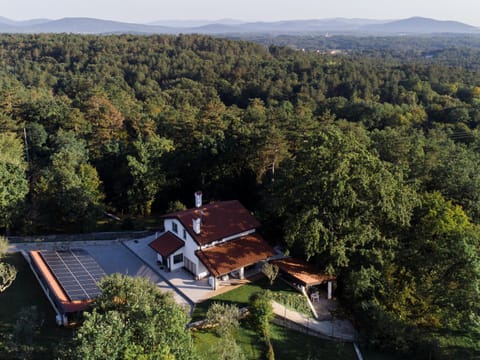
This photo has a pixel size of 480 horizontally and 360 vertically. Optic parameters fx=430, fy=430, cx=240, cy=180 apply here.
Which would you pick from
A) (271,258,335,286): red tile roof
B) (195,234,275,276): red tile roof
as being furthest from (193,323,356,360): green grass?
(195,234,275,276): red tile roof

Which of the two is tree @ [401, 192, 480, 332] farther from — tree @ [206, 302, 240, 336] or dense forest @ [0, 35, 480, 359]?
tree @ [206, 302, 240, 336]

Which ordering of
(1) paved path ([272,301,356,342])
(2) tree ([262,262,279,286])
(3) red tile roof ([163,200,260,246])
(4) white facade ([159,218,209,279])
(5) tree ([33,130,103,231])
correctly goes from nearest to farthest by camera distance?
1. (1) paved path ([272,301,356,342])
2. (2) tree ([262,262,279,286])
3. (4) white facade ([159,218,209,279])
4. (3) red tile roof ([163,200,260,246])
5. (5) tree ([33,130,103,231])

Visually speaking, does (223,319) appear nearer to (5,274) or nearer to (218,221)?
(218,221)

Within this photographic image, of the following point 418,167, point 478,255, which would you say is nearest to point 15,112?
point 418,167

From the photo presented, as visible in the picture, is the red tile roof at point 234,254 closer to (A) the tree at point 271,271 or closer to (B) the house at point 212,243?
(B) the house at point 212,243

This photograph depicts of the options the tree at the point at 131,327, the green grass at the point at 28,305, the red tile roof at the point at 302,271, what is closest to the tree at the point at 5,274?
the green grass at the point at 28,305

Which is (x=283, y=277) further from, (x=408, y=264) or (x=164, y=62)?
(x=164, y=62)
